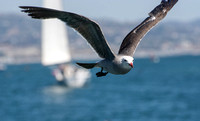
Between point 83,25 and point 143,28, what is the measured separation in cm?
275

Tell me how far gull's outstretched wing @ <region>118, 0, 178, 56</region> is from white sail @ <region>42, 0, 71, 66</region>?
114ft

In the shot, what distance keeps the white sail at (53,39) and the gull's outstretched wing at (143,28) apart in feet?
114

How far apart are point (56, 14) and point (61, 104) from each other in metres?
44.9

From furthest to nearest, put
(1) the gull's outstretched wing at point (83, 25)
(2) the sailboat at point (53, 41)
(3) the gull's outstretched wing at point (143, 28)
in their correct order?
(2) the sailboat at point (53, 41) < (3) the gull's outstretched wing at point (143, 28) < (1) the gull's outstretched wing at point (83, 25)

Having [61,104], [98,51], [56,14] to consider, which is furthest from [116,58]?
[61,104]

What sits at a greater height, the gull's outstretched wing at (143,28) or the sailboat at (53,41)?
the sailboat at (53,41)

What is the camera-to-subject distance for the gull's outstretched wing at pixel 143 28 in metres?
10.6

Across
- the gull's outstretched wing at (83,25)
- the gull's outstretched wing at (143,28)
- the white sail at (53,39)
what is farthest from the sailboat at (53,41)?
the gull's outstretched wing at (83,25)

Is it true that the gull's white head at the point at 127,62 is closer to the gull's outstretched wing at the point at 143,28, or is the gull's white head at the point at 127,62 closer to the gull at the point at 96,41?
the gull at the point at 96,41

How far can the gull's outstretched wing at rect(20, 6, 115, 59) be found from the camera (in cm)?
854

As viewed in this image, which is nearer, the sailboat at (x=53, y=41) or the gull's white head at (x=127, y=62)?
the gull's white head at (x=127, y=62)

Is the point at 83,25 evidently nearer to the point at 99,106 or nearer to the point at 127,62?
the point at 127,62

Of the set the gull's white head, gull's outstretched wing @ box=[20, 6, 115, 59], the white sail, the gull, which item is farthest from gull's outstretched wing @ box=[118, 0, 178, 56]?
the white sail

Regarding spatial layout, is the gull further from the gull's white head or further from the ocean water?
the ocean water
